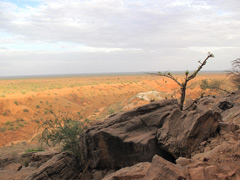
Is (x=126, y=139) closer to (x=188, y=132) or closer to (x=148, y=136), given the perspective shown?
(x=148, y=136)

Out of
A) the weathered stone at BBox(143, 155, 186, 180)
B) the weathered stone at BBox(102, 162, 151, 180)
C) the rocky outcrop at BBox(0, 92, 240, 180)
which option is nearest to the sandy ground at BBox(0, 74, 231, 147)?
the rocky outcrop at BBox(0, 92, 240, 180)

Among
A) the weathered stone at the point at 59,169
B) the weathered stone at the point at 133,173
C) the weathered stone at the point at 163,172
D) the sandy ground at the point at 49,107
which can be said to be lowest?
the sandy ground at the point at 49,107

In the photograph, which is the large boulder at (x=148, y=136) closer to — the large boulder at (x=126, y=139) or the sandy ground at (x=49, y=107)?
the large boulder at (x=126, y=139)

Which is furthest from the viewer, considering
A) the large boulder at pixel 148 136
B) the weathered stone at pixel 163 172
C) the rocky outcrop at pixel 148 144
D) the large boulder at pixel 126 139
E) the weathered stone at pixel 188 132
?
the large boulder at pixel 126 139

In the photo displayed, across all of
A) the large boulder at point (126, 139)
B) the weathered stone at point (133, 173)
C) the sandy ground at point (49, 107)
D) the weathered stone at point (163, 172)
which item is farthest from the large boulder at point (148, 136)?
the sandy ground at point (49, 107)

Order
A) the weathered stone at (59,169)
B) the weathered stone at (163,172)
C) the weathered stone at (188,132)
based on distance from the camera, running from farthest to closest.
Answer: the weathered stone at (59,169) → the weathered stone at (188,132) → the weathered stone at (163,172)

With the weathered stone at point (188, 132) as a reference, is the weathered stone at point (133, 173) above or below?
below

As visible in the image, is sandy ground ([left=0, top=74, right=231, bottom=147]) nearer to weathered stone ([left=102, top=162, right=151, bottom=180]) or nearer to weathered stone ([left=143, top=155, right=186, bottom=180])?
weathered stone ([left=102, top=162, right=151, bottom=180])

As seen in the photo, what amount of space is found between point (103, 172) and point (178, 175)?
4089mm

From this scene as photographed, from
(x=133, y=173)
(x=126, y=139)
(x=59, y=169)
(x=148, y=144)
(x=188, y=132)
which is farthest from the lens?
(x=126, y=139)

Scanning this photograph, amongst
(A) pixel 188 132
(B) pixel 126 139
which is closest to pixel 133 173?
(B) pixel 126 139

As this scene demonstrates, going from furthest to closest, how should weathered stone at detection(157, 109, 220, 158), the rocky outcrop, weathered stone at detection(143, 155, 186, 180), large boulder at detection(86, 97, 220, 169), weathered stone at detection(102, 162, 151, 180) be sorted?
1. large boulder at detection(86, 97, 220, 169)
2. weathered stone at detection(157, 109, 220, 158)
3. the rocky outcrop
4. weathered stone at detection(102, 162, 151, 180)
5. weathered stone at detection(143, 155, 186, 180)

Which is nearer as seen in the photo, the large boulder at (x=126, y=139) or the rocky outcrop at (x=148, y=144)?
the rocky outcrop at (x=148, y=144)

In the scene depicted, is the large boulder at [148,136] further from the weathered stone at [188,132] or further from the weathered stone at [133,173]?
the weathered stone at [133,173]
